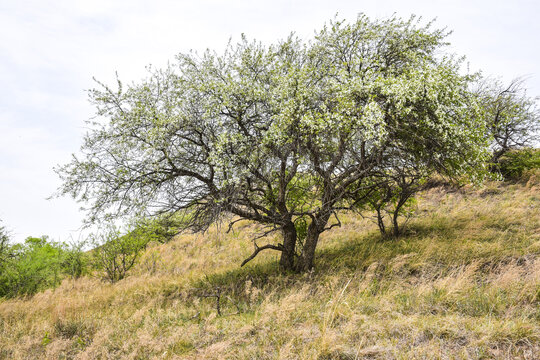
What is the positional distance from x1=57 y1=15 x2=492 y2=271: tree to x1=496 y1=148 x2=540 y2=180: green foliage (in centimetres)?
1435

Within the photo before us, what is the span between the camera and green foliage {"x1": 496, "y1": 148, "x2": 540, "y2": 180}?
20047 millimetres

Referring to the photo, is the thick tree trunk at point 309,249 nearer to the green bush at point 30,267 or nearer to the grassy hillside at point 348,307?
the grassy hillside at point 348,307

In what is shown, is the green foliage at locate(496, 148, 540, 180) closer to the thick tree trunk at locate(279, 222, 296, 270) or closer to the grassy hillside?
the grassy hillside

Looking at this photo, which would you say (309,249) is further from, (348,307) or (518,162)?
(518,162)

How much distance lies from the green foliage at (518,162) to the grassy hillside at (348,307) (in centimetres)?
513

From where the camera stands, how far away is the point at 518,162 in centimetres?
2058

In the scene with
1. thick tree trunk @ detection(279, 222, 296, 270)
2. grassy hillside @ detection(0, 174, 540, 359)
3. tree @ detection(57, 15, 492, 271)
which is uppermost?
tree @ detection(57, 15, 492, 271)

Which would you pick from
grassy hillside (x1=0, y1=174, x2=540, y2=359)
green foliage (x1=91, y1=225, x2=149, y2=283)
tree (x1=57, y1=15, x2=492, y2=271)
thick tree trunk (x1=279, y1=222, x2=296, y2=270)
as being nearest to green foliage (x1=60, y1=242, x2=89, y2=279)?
green foliage (x1=91, y1=225, x2=149, y2=283)

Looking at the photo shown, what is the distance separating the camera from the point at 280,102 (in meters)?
9.85

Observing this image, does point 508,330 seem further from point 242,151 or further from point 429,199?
point 429,199

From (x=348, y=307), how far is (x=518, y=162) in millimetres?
22178

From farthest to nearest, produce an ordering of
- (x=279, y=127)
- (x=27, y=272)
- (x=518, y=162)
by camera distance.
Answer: (x=518, y=162) → (x=27, y=272) → (x=279, y=127)

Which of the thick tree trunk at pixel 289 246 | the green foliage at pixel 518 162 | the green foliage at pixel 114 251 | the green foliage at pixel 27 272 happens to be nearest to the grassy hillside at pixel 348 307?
the thick tree trunk at pixel 289 246

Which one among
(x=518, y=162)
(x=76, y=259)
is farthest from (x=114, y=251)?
(x=518, y=162)
